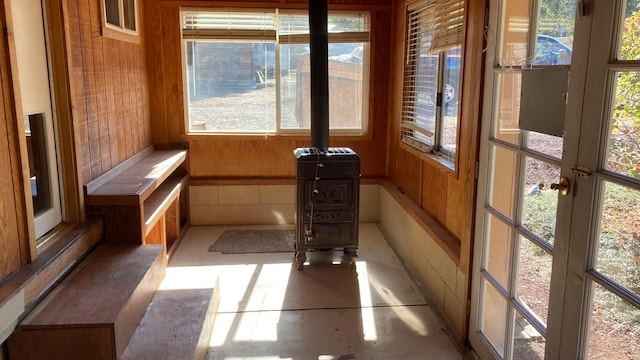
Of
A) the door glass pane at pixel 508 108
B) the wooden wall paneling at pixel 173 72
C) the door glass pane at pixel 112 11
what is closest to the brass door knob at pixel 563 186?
the door glass pane at pixel 508 108

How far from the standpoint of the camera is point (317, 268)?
3.93 m

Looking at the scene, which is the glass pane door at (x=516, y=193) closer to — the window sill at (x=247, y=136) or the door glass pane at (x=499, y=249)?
the door glass pane at (x=499, y=249)

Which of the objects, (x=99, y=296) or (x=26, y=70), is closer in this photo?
(x=99, y=296)

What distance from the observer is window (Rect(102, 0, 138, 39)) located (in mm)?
3430

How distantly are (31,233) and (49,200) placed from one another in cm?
47

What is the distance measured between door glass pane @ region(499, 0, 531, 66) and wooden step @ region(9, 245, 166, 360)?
2.01 meters

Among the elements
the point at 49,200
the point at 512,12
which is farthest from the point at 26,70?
the point at 512,12

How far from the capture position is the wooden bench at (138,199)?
2910 millimetres

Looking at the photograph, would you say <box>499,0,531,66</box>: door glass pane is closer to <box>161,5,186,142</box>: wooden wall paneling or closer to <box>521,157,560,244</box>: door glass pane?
<box>521,157,560,244</box>: door glass pane

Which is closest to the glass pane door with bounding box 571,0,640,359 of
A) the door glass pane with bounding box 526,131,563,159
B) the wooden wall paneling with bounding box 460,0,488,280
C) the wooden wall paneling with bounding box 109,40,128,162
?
the door glass pane with bounding box 526,131,563,159

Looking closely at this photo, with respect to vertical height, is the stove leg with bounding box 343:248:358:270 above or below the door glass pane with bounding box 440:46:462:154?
below

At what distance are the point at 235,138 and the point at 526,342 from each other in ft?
11.2

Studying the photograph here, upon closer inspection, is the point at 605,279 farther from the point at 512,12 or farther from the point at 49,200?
the point at 49,200

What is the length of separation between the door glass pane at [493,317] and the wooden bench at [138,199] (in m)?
1.96
